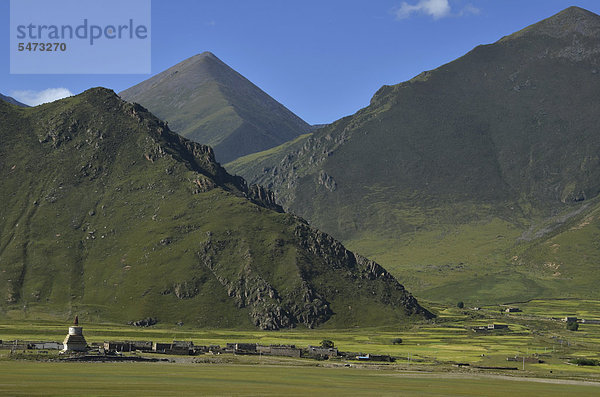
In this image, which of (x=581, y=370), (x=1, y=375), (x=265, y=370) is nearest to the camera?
(x=1, y=375)

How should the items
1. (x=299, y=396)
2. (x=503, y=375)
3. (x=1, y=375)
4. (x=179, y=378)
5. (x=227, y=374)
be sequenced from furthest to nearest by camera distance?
(x=503, y=375), (x=227, y=374), (x=179, y=378), (x=1, y=375), (x=299, y=396)

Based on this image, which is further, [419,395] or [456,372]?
[456,372]

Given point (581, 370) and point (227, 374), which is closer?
point (227, 374)

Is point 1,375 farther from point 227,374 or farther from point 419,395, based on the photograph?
point 419,395

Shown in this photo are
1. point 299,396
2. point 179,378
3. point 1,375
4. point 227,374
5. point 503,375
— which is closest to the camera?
point 299,396

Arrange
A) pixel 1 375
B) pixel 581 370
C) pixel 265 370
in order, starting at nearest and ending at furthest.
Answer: pixel 1 375, pixel 265 370, pixel 581 370

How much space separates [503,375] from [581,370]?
2828 centimetres

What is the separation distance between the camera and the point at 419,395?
124375 mm

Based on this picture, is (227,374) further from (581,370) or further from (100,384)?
(581,370)

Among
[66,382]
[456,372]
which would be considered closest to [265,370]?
[456,372]

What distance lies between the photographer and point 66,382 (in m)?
118

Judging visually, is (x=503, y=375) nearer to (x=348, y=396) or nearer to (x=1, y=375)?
(x=348, y=396)

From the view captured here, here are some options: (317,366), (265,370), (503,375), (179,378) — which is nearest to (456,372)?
(503,375)

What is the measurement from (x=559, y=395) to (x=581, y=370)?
62.0m
